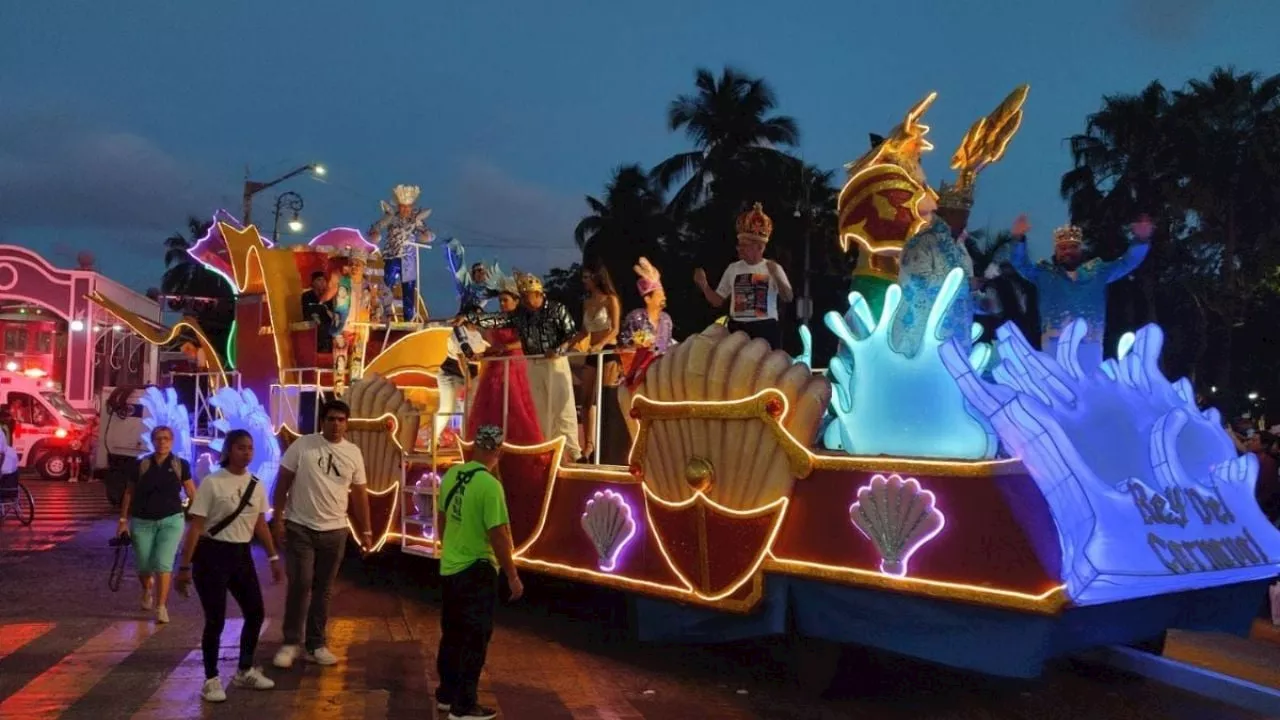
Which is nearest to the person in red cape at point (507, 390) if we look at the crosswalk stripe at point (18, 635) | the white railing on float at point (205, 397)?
the crosswalk stripe at point (18, 635)

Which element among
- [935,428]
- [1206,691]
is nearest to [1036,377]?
[935,428]

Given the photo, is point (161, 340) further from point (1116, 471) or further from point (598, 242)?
point (598, 242)

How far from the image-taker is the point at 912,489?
5.69 meters

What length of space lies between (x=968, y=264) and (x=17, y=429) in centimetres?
2380

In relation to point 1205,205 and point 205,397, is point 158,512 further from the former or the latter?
point 1205,205

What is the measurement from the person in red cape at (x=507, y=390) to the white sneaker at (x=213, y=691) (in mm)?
2806

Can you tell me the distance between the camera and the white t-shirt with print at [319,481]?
712cm

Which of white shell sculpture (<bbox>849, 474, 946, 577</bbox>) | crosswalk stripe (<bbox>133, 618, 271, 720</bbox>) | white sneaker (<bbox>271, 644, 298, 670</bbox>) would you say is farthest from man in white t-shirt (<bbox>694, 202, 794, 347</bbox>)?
crosswalk stripe (<bbox>133, 618, 271, 720</bbox>)

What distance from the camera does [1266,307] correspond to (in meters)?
26.5

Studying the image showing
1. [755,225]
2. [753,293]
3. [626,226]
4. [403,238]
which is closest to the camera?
[755,225]

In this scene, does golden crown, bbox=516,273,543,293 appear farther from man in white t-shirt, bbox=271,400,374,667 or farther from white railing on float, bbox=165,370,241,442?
white railing on float, bbox=165,370,241,442

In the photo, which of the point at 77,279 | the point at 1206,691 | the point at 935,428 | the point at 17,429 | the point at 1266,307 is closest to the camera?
the point at 935,428

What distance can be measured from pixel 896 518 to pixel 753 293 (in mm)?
2710

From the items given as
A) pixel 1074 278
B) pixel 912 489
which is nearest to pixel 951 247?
pixel 1074 278
